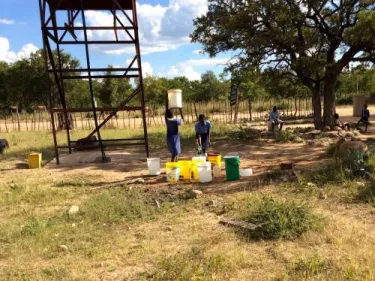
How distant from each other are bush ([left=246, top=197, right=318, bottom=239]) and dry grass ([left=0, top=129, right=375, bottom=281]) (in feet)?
0.38

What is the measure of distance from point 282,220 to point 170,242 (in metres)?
1.34

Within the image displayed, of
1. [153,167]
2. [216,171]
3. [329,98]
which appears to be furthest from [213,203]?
[329,98]

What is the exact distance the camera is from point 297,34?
14875mm

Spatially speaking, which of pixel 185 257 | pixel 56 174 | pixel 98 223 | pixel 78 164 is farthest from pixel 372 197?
pixel 78 164

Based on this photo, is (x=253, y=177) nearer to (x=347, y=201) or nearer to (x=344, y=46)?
(x=347, y=201)

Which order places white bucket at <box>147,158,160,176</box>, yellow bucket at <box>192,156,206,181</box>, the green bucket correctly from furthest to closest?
1. white bucket at <box>147,158,160,176</box>
2. yellow bucket at <box>192,156,206,181</box>
3. the green bucket

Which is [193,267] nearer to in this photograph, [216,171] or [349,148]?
[216,171]

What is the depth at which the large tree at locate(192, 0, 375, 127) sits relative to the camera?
13555mm

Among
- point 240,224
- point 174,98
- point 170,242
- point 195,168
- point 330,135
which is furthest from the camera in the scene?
point 330,135

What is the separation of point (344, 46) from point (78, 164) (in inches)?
396

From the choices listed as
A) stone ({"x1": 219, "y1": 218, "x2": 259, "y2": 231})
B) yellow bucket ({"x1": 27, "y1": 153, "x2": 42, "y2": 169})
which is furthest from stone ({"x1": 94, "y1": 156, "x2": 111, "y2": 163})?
stone ({"x1": 219, "y1": 218, "x2": 259, "y2": 231})

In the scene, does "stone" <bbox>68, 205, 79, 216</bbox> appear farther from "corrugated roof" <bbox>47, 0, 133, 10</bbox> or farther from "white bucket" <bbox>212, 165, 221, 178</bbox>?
"corrugated roof" <bbox>47, 0, 133, 10</bbox>

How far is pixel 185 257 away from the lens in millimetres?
4480

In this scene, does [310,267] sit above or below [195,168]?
below
